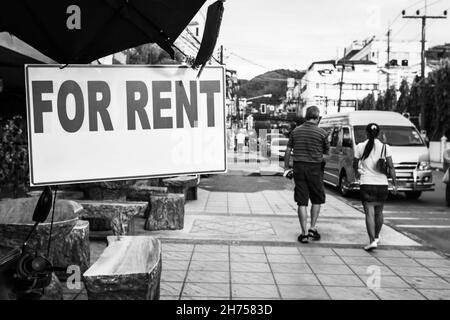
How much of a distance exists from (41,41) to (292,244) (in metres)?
5.05

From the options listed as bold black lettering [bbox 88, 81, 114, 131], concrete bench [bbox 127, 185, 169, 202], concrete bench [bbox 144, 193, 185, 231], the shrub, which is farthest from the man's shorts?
bold black lettering [bbox 88, 81, 114, 131]

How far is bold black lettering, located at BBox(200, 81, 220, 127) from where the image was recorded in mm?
2270

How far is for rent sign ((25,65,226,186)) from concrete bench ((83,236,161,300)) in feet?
3.67

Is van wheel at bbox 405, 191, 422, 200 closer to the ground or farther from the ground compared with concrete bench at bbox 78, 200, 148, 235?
closer to the ground

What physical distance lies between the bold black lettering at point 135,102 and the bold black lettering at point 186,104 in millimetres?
156

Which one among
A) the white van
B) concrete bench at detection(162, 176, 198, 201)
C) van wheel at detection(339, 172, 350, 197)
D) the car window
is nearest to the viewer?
concrete bench at detection(162, 176, 198, 201)

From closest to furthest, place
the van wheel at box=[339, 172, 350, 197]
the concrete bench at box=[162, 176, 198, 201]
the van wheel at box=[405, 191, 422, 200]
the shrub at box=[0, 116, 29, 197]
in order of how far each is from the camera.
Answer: the shrub at box=[0, 116, 29, 197]
the concrete bench at box=[162, 176, 198, 201]
the van wheel at box=[405, 191, 422, 200]
the van wheel at box=[339, 172, 350, 197]

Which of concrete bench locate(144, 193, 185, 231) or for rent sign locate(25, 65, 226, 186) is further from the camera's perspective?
concrete bench locate(144, 193, 185, 231)

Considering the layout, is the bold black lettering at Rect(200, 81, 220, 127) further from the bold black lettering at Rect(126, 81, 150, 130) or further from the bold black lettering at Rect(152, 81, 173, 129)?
the bold black lettering at Rect(126, 81, 150, 130)

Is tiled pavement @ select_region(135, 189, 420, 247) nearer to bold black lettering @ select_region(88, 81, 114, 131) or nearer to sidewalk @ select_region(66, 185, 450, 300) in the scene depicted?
sidewalk @ select_region(66, 185, 450, 300)

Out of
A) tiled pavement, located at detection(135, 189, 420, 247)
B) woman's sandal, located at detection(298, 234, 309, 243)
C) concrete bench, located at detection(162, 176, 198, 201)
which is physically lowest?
tiled pavement, located at detection(135, 189, 420, 247)

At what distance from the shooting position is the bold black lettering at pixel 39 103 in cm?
211

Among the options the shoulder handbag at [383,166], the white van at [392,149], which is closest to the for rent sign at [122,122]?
the shoulder handbag at [383,166]

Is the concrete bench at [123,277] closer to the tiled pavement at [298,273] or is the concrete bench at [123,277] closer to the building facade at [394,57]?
the tiled pavement at [298,273]
